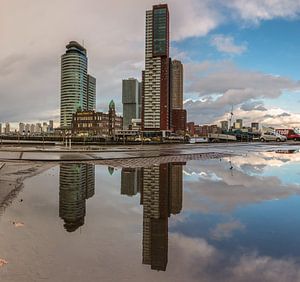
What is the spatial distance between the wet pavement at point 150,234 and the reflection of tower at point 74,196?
32 mm

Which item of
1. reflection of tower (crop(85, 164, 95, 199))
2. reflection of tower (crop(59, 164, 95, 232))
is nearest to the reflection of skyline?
reflection of tower (crop(85, 164, 95, 199))

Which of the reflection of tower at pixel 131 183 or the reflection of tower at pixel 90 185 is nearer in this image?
the reflection of tower at pixel 90 185

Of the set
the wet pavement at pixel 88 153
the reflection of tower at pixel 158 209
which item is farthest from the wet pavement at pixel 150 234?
the wet pavement at pixel 88 153

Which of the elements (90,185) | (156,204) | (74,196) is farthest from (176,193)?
Answer: (90,185)

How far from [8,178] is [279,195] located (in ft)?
39.8

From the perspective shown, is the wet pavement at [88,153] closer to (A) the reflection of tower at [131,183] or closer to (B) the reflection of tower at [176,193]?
(A) the reflection of tower at [131,183]

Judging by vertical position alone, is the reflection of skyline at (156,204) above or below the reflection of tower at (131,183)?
above

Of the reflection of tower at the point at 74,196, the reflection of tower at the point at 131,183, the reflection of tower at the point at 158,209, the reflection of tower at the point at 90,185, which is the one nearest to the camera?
the reflection of tower at the point at 158,209

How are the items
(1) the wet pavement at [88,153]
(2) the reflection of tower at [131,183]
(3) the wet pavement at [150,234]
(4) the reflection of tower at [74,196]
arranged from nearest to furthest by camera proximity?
(3) the wet pavement at [150,234] < (4) the reflection of tower at [74,196] < (2) the reflection of tower at [131,183] < (1) the wet pavement at [88,153]

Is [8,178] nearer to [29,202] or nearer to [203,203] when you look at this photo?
[29,202]

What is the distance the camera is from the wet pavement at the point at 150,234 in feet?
15.0

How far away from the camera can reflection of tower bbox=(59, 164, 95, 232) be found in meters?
7.27

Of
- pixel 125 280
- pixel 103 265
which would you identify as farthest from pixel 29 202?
pixel 125 280

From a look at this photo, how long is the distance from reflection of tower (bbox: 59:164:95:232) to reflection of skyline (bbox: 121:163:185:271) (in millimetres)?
1541
